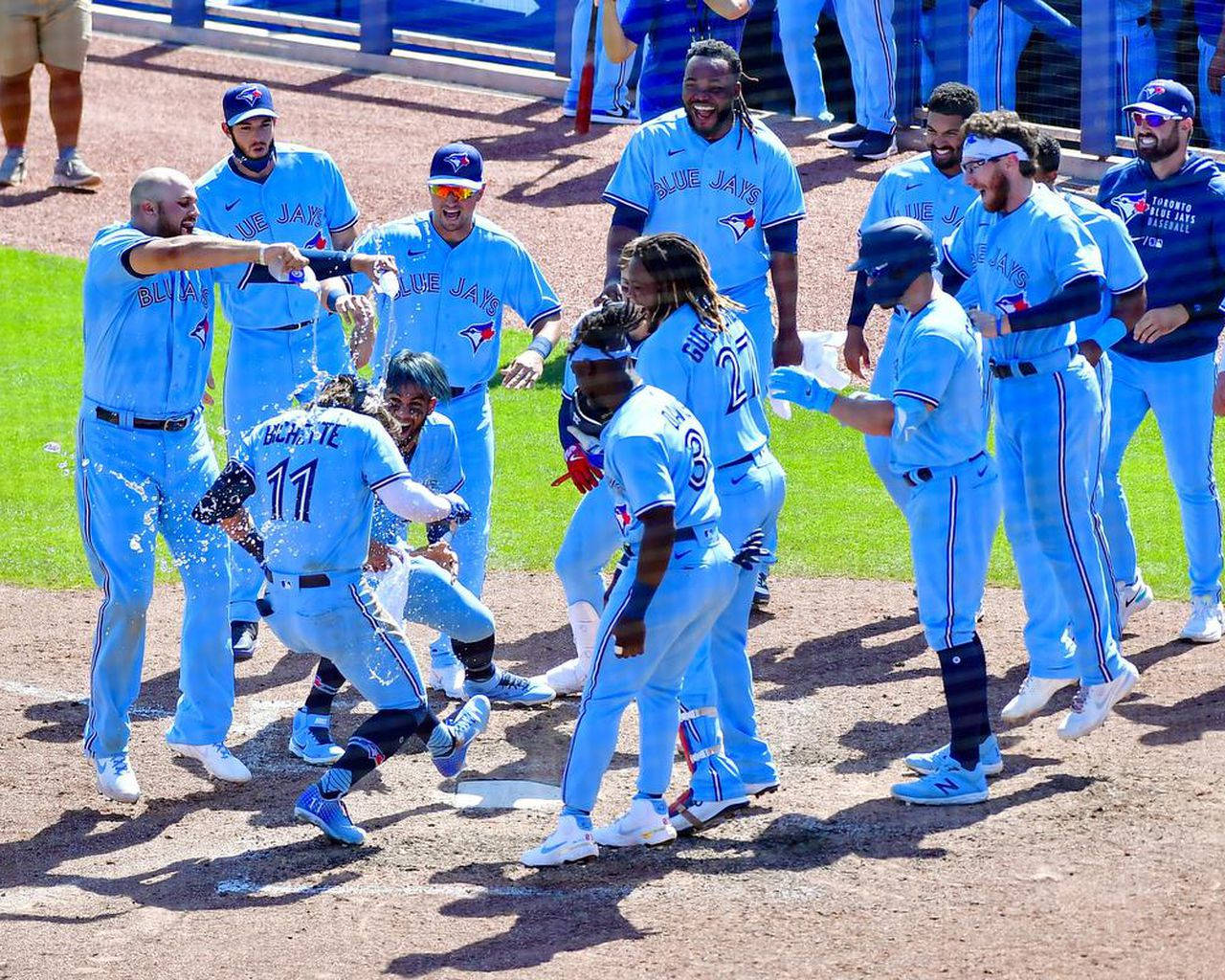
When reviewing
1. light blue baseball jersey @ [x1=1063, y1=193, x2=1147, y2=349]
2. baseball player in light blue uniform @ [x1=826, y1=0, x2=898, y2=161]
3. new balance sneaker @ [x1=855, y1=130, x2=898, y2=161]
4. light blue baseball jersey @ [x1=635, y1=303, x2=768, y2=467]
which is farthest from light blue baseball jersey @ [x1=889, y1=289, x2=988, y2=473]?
new balance sneaker @ [x1=855, y1=130, x2=898, y2=161]

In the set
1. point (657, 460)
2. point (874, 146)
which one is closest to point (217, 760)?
point (657, 460)

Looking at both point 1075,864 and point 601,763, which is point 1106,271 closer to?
point 1075,864

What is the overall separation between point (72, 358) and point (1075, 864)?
8695 mm

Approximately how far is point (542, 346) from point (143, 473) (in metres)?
1.78

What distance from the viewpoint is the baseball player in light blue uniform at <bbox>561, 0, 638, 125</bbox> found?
14711 mm

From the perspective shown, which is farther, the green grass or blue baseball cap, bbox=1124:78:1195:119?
the green grass

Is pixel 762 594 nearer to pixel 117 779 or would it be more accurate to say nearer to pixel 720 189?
pixel 720 189

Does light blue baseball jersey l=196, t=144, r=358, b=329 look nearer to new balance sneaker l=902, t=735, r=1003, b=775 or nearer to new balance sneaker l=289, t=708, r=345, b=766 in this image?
new balance sneaker l=289, t=708, r=345, b=766

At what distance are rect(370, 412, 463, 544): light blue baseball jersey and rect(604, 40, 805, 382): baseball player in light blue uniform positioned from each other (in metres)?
1.21

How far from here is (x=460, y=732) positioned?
19.9 ft

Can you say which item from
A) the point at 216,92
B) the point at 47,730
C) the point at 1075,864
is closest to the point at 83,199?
the point at 216,92

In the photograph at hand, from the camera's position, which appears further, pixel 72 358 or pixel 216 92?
pixel 216 92

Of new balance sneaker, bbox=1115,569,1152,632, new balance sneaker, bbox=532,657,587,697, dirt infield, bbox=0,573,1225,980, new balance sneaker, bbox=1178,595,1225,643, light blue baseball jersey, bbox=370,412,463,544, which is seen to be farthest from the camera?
new balance sneaker, bbox=1115,569,1152,632

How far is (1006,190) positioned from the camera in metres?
6.20
